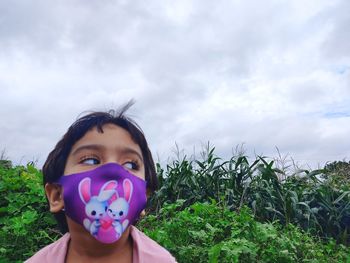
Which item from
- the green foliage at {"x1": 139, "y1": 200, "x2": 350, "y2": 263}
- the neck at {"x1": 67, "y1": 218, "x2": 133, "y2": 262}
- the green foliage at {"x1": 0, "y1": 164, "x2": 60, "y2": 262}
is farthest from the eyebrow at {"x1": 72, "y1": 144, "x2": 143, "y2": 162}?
the green foliage at {"x1": 0, "y1": 164, "x2": 60, "y2": 262}

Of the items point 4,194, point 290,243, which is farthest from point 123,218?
point 4,194

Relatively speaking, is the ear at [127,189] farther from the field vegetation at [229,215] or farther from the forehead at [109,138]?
the field vegetation at [229,215]

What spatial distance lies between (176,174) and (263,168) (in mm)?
979

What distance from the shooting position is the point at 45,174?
6.47 ft

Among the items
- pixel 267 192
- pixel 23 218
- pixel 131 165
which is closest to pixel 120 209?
Answer: pixel 131 165

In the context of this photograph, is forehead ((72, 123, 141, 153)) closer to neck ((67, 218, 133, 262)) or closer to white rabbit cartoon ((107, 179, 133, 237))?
white rabbit cartoon ((107, 179, 133, 237))

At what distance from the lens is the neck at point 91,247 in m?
1.76

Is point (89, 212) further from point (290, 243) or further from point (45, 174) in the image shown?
point (290, 243)

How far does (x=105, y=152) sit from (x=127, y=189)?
17 cm

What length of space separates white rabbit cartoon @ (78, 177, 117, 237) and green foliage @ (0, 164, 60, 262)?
1791 mm

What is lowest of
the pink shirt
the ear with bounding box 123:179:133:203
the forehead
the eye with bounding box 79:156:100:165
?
the pink shirt

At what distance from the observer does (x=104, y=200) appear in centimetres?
171

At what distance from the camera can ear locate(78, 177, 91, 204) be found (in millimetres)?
1720

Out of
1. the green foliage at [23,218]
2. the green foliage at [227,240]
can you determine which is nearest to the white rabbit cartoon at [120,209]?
the green foliage at [227,240]
